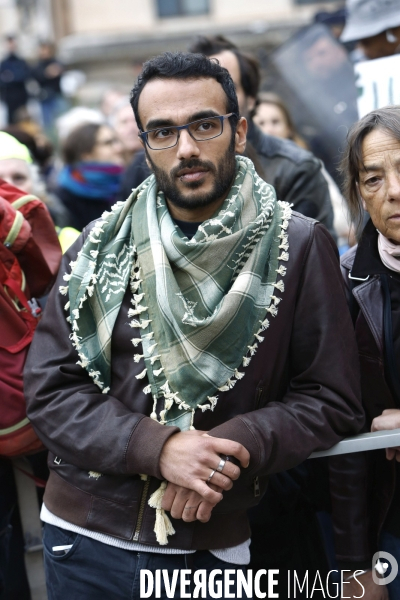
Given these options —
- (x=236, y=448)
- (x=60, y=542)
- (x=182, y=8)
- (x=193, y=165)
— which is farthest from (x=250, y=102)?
(x=182, y=8)

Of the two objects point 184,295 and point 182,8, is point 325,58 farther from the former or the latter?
point 182,8

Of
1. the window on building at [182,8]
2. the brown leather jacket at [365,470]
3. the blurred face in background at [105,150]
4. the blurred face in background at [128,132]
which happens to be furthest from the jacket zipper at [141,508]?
the window on building at [182,8]

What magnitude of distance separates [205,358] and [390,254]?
2.27 feet

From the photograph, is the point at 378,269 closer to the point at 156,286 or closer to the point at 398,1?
the point at 156,286

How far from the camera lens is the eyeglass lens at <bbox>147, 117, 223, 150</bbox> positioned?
8.35 feet

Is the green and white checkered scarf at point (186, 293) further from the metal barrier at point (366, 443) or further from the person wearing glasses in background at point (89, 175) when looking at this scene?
the person wearing glasses in background at point (89, 175)

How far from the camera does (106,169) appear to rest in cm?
671

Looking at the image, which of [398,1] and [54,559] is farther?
[398,1]

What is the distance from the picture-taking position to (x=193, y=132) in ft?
8.36

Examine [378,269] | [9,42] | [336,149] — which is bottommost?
[9,42]

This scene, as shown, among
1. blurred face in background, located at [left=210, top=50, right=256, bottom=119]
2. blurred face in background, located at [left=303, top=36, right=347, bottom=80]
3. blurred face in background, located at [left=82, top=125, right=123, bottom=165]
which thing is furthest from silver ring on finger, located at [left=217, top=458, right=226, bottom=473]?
blurred face in background, located at [left=82, top=125, right=123, bottom=165]

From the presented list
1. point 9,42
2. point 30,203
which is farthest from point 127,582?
point 9,42

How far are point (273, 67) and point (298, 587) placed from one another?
11.6ft

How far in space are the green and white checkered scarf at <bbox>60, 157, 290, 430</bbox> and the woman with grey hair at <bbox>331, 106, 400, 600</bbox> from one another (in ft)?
1.05
